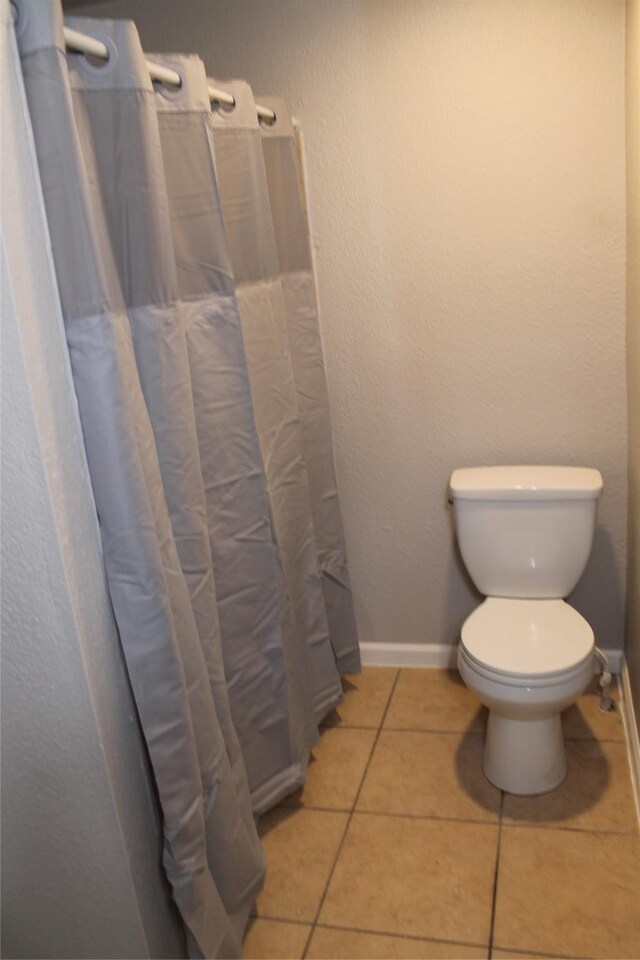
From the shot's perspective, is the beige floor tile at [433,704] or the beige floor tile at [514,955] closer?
the beige floor tile at [514,955]

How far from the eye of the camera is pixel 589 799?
2074 mm

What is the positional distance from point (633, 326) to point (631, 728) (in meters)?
1.13

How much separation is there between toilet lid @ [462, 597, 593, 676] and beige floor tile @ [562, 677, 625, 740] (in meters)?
0.41

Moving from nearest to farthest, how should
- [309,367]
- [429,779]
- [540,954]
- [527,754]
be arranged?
[540,954] < [527,754] < [429,779] < [309,367]

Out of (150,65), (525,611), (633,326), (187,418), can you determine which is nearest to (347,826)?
(525,611)

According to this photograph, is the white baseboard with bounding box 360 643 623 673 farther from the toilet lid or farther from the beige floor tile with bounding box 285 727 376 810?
the toilet lid

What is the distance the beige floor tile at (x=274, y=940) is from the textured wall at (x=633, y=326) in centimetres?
107

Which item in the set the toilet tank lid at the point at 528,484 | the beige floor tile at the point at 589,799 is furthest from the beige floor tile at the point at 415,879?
the toilet tank lid at the point at 528,484

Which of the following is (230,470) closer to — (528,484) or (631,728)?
(528,484)

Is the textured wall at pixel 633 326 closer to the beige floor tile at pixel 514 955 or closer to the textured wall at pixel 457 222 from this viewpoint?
the textured wall at pixel 457 222

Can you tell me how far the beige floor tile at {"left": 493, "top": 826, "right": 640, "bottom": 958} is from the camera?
168cm

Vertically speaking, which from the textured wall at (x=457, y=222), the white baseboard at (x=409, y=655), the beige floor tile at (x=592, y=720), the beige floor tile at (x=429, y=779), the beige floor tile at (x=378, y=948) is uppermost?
the textured wall at (x=457, y=222)

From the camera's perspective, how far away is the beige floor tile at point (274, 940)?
5.68 feet

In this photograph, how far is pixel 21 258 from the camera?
1211mm
